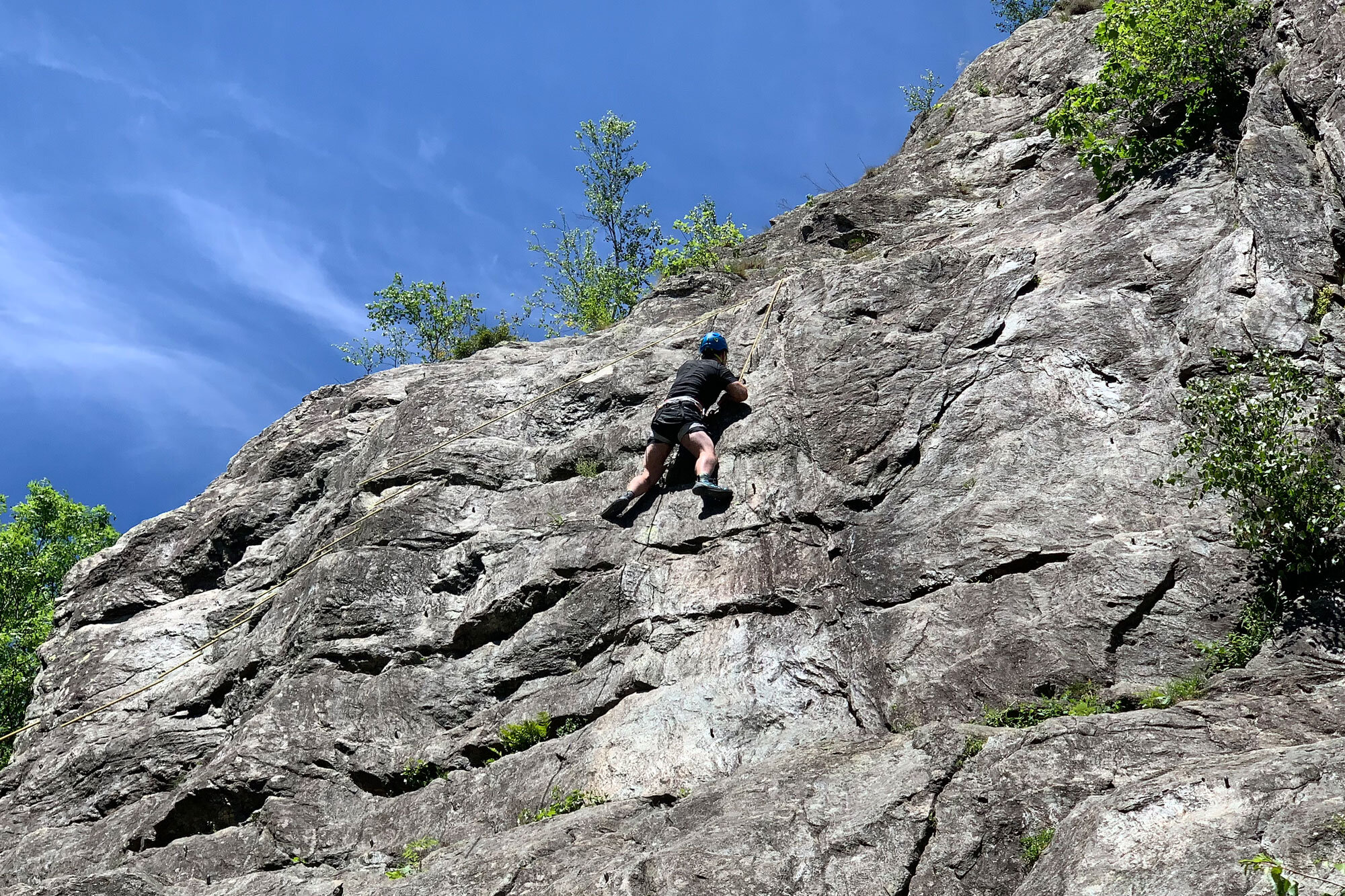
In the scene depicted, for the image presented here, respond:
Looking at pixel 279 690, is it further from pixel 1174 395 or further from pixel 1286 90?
pixel 1286 90

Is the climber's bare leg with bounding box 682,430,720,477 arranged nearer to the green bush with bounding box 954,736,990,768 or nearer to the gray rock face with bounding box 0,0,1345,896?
the gray rock face with bounding box 0,0,1345,896

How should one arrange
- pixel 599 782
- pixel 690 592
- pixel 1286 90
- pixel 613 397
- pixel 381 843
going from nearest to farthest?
1. pixel 599 782
2. pixel 381 843
3. pixel 690 592
4. pixel 1286 90
5. pixel 613 397

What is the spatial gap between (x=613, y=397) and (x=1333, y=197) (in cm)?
813

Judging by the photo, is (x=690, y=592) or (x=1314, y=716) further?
(x=690, y=592)

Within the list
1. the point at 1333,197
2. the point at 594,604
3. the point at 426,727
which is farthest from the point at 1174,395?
the point at 426,727

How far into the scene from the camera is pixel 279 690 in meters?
11.1

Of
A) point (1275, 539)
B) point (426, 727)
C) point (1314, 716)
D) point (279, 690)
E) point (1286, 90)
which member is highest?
point (1286, 90)

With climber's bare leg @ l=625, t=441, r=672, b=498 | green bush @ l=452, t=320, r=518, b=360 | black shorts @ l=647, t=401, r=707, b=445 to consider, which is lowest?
climber's bare leg @ l=625, t=441, r=672, b=498

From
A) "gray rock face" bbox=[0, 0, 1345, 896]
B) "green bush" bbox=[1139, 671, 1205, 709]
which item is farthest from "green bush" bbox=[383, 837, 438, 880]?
"green bush" bbox=[1139, 671, 1205, 709]

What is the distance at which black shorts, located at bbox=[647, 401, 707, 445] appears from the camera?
11938mm

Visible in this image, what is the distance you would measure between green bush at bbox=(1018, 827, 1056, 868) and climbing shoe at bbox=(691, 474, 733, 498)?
16.7 ft

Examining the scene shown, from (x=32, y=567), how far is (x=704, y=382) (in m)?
23.7

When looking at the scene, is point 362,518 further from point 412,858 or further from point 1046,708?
point 1046,708

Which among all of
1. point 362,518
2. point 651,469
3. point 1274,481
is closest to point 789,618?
point 651,469
